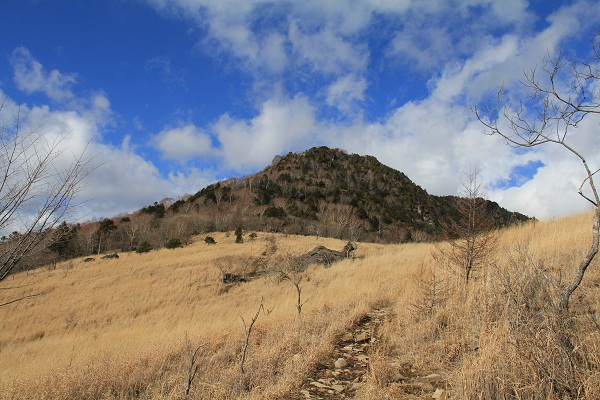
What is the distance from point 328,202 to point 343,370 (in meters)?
63.9

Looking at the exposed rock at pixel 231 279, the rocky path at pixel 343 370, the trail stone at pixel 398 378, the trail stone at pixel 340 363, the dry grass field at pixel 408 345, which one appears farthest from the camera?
the exposed rock at pixel 231 279

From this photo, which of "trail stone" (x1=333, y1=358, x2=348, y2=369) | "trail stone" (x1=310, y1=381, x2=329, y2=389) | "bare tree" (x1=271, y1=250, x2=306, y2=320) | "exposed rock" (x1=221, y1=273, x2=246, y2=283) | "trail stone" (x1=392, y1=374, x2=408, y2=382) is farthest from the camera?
"exposed rock" (x1=221, y1=273, x2=246, y2=283)

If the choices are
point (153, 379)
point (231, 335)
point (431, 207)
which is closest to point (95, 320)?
point (231, 335)

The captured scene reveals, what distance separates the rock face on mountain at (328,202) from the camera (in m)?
52.6

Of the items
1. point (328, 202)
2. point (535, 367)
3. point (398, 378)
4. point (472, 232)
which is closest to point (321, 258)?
point (472, 232)

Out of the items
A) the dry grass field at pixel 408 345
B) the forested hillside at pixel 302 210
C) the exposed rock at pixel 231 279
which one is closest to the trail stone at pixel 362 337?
the dry grass field at pixel 408 345

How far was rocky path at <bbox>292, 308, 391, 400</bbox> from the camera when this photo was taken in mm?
4668

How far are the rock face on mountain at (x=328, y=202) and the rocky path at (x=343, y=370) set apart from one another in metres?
31.1

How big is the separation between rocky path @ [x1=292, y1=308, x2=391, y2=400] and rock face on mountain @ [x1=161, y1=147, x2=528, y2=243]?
102ft

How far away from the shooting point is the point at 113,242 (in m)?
49.0

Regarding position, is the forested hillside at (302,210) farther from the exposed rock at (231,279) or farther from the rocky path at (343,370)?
the rocky path at (343,370)

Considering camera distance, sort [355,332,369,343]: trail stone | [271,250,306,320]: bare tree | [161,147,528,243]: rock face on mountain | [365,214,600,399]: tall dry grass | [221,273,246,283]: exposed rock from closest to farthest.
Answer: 1. [365,214,600,399]: tall dry grass
2. [355,332,369,343]: trail stone
3. [271,250,306,320]: bare tree
4. [221,273,246,283]: exposed rock
5. [161,147,528,243]: rock face on mountain

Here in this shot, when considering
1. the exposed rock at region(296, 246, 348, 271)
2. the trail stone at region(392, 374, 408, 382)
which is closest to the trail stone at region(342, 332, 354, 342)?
the trail stone at region(392, 374, 408, 382)

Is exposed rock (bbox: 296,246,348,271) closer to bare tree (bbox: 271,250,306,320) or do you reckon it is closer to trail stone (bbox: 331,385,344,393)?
bare tree (bbox: 271,250,306,320)
